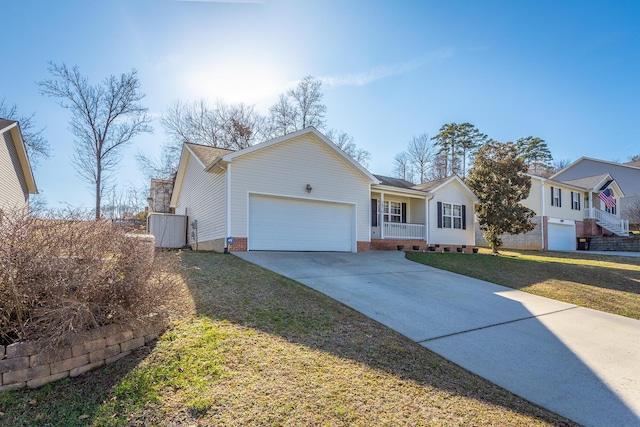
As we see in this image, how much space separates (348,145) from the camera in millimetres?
32562

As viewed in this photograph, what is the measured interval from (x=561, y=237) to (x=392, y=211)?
15659 millimetres

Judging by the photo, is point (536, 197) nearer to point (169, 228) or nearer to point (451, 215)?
point (451, 215)

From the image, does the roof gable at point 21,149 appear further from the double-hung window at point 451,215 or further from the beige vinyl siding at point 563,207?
the beige vinyl siding at point 563,207

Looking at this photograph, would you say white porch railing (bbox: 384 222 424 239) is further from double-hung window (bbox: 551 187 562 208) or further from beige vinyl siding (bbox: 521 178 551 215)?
double-hung window (bbox: 551 187 562 208)

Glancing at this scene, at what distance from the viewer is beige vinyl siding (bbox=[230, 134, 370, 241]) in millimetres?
12008

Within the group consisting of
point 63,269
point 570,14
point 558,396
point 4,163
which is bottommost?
point 558,396

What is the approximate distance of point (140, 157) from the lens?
2500cm

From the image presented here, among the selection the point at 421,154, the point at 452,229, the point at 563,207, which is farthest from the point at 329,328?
the point at 421,154

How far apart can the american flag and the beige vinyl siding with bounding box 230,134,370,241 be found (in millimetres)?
24580

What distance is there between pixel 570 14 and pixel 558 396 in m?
12.6

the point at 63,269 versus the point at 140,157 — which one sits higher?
the point at 140,157

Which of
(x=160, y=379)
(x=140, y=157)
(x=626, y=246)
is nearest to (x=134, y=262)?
(x=160, y=379)

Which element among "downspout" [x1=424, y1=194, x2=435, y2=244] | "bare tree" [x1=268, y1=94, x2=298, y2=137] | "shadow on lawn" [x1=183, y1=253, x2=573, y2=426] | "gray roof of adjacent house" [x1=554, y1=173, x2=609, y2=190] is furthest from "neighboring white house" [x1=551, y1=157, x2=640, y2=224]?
"shadow on lawn" [x1=183, y1=253, x2=573, y2=426]

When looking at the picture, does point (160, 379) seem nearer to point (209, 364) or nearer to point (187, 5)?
point (209, 364)
